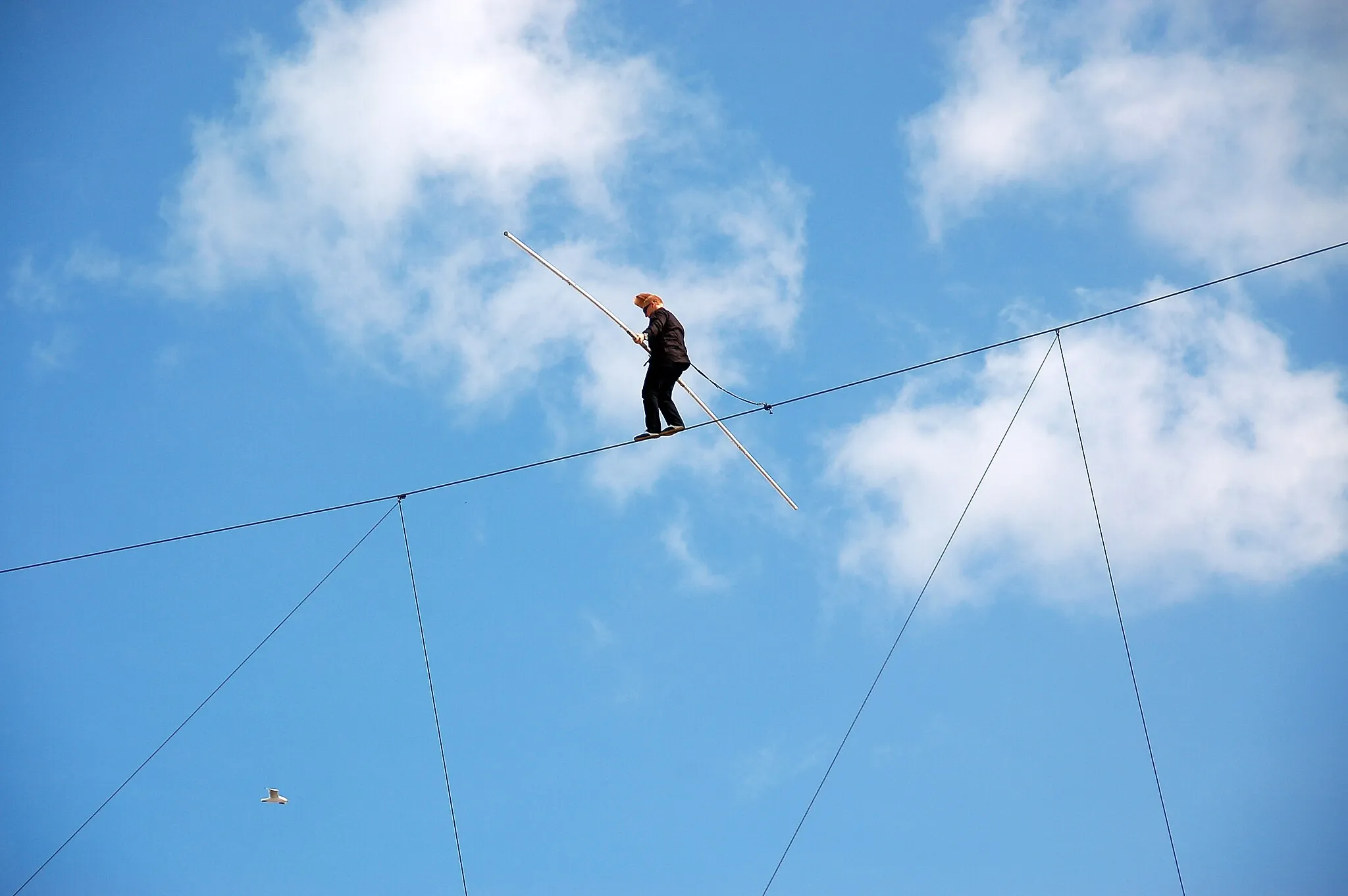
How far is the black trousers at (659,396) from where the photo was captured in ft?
25.6

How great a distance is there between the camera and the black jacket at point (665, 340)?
782 centimetres

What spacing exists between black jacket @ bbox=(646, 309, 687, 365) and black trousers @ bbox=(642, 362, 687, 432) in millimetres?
33

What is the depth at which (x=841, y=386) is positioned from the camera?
24.1 ft

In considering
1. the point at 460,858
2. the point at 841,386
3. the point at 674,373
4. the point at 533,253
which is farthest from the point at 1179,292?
the point at 460,858

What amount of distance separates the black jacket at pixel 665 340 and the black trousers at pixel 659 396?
3cm

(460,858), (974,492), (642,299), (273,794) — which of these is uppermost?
(642,299)

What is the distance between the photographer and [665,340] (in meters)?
7.84

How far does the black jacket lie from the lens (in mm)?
7820

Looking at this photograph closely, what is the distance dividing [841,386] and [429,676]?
3339 mm

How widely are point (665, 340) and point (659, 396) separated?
30 cm

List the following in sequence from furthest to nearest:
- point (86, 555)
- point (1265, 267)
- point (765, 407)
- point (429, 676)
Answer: point (429, 676)
point (86, 555)
point (765, 407)
point (1265, 267)

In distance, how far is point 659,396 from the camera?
782 centimetres

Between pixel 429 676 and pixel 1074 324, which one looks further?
pixel 429 676

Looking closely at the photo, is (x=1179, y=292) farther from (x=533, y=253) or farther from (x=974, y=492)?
(x=533, y=253)
